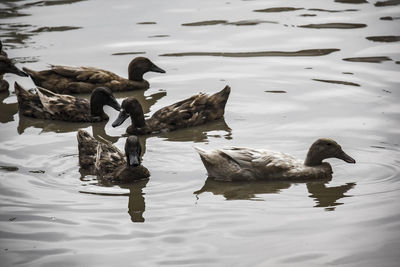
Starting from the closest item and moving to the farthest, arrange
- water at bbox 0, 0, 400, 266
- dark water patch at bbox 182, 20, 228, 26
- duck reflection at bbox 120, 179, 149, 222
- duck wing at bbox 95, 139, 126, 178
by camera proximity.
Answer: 1. water at bbox 0, 0, 400, 266
2. duck reflection at bbox 120, 179, 149, 222
3. duck wing at bbox 95, 139, 126, 178
4. dark water patch at bbox 182, 20, 228, 26

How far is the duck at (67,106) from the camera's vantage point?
482 inches

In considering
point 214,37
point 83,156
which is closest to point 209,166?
point 83,156

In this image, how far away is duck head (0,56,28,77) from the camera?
14.0 m

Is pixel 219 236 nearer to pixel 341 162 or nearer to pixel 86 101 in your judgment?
pixel 341 162

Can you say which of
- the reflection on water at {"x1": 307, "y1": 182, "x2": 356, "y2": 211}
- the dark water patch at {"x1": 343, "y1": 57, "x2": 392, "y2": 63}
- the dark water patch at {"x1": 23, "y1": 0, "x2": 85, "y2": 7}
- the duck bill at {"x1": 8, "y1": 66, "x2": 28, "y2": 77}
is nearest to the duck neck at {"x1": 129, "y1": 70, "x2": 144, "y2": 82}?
the duck bill at {"x1": 8, "y1": 66, "x2": 28, "y2": 77}

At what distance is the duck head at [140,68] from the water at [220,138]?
311mm

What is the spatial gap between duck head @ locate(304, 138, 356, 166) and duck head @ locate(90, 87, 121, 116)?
394 cm

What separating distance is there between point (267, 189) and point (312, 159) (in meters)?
0.76

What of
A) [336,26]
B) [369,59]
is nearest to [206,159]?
[369,59]

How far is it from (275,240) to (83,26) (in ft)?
37.6

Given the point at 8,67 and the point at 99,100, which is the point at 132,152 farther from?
the point at 8,67

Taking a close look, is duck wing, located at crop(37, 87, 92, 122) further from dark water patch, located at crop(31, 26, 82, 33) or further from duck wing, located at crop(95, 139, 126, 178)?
dark water patch, located at crop(31, 26, 82, 33)

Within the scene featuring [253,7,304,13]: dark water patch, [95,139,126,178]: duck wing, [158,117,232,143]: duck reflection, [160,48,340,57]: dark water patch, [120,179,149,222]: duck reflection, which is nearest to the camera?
[120,179,149,222]: duck reflection

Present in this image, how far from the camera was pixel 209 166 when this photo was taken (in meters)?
9.30
